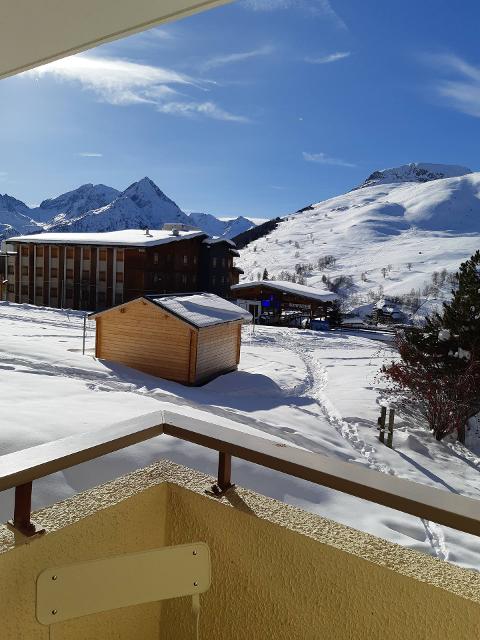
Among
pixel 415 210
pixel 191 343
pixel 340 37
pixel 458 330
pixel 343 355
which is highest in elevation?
pixel 415 210

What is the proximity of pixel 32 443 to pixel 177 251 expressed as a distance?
27.7m

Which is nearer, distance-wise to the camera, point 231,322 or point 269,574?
point 269,574

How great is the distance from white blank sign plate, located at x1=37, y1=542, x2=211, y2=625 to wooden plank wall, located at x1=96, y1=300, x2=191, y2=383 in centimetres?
1267

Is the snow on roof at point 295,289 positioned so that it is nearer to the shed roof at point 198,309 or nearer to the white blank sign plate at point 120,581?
the shed roof at point 198,309

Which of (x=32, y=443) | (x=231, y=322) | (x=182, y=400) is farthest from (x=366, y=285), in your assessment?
(x=32, y=443)

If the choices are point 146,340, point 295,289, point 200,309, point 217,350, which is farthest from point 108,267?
point 217,350

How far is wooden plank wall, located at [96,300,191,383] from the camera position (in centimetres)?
1402

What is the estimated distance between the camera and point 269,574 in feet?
4.95

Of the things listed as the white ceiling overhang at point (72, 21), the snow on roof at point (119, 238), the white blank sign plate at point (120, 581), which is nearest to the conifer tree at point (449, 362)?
the white blank sign plate at point (120, 581)

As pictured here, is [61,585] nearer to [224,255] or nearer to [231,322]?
[231,322]

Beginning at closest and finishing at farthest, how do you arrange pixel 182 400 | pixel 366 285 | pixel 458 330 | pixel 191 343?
1. pixel 182 400
2. pixel 458 330
3. pixel 191 343
4. pixel 366 285

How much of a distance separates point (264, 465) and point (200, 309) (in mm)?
13801

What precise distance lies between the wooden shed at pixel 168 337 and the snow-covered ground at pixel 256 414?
0.71 meters

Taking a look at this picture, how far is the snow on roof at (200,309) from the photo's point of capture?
46.2ft
